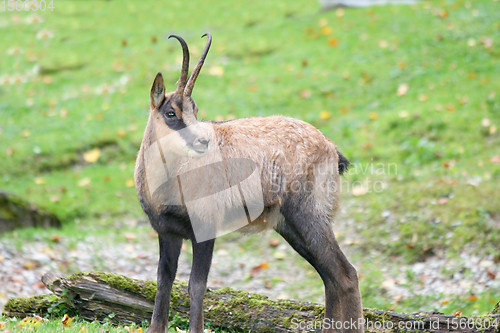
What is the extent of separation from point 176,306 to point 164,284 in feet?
2.05

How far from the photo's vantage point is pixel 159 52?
17078 mm

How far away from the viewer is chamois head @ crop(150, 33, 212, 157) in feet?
14.8

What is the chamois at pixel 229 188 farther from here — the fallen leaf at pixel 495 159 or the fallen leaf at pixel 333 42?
Result: the fallen leaf at pixel 333 42

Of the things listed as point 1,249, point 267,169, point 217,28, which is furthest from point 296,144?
point 217,28

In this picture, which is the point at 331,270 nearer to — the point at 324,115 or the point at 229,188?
the point at 229,188

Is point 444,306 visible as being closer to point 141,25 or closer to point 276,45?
point 276,45

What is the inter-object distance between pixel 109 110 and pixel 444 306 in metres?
10.3

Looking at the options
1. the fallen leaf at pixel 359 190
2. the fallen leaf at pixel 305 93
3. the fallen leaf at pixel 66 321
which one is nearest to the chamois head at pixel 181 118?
the fallen leaf at pixel 66 321

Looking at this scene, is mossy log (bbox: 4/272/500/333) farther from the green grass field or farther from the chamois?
the green grass field

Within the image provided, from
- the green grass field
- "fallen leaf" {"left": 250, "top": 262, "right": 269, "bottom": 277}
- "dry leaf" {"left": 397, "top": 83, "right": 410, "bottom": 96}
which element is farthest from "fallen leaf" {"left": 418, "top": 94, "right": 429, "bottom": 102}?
"fallen leaf" {"left": 250, "top": 262, "right": 269, "bottom": 277}

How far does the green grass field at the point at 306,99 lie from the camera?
334 inches

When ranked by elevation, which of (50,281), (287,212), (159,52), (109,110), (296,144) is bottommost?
(50,281)

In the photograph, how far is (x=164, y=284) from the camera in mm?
4930

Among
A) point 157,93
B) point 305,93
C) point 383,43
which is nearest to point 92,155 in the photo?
point 305,93
